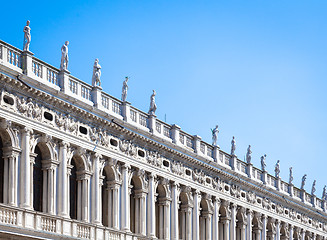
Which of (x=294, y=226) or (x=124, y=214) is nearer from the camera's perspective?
(x=124, y=214)

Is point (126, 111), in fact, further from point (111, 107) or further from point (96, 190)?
point (96, 190)

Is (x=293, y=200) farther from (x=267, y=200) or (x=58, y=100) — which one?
(x=58, y=100)

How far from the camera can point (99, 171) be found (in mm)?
43906

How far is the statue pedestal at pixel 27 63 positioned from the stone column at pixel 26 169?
2.62 metres

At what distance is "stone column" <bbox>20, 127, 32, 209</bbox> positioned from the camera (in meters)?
38.1

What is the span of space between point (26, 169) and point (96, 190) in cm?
588

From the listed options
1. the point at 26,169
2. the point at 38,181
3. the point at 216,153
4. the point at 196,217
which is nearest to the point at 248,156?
the point at 216,153

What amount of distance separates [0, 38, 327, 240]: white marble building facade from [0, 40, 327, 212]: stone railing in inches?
2.5

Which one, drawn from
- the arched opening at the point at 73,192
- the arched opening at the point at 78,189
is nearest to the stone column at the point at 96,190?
the arched opening at the point at 78,189

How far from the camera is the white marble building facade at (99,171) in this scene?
3806cm

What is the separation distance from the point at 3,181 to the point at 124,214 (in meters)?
9.17

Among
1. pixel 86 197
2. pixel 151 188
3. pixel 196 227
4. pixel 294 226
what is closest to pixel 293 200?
pixel 294 226

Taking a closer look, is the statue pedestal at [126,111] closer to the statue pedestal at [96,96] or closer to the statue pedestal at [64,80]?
the statue pedestal at [96,96]

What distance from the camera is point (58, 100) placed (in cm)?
4034
